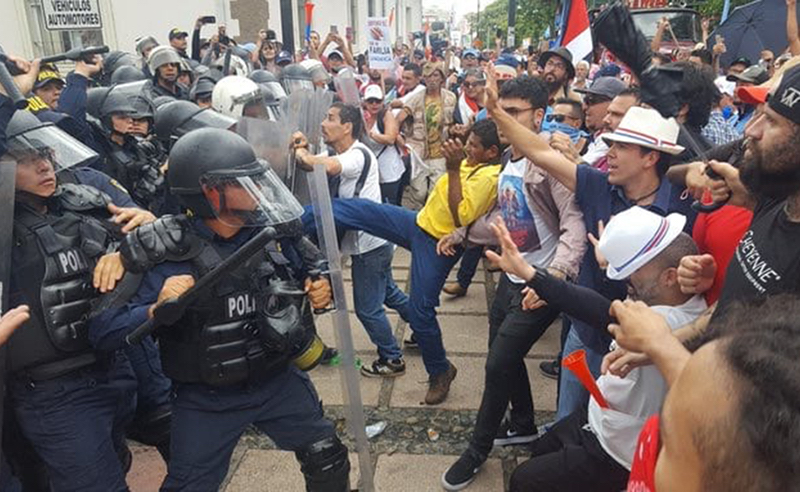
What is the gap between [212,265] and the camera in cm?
219

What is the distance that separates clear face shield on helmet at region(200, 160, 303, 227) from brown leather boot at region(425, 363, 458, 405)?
6.28 feet

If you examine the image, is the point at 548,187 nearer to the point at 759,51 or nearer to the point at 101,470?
the point at 101,470

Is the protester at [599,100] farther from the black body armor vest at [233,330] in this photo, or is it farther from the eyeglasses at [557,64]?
the black body armor vest at [233,330]

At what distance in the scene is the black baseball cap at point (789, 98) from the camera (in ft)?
5.47

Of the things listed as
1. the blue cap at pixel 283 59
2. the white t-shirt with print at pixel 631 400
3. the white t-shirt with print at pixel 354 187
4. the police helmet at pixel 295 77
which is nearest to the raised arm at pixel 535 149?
the white t-shirt with print at pixel 631 400

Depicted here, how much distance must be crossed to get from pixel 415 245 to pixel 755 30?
751 centimetres

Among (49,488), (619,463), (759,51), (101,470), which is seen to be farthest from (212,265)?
(759,51)

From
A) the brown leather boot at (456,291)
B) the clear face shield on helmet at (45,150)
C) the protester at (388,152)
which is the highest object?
the clear face shield on helmet at (45,150)

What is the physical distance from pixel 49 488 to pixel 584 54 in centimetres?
573

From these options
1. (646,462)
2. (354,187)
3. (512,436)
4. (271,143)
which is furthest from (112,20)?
(646,462)

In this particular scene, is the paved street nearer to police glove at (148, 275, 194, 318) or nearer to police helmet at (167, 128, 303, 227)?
police glove at (148, 275, 194, 318)

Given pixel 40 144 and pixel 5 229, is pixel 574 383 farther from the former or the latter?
pixel 40 144

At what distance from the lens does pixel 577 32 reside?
600 cm

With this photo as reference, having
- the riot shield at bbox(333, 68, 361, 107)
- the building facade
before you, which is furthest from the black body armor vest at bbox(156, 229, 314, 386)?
the building facade
